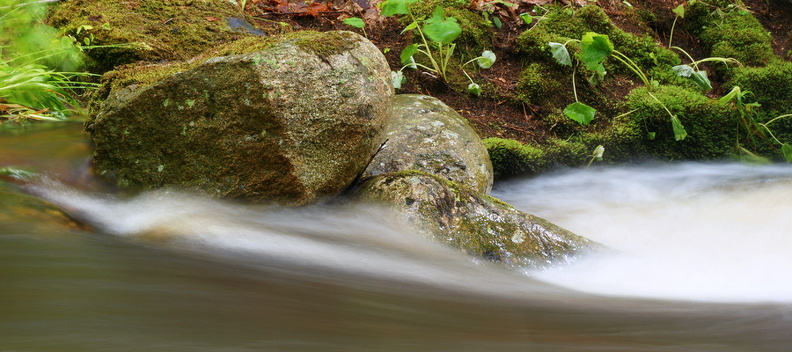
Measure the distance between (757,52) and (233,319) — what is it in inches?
253

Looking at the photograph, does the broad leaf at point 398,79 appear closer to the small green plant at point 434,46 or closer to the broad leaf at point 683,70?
the small green plant at point 434,46

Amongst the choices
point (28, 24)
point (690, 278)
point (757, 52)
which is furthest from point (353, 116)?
point (757, 52)

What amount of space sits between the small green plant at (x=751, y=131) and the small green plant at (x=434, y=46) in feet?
7.24

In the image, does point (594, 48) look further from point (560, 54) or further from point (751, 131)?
point (751, 131)

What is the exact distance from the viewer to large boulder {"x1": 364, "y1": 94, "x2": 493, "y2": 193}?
3666 millimetres

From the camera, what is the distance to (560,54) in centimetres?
486

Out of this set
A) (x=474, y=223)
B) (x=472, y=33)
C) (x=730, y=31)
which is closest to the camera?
(x=474, y=223)

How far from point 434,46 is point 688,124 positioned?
2365 millimetres

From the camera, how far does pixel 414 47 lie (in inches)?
182

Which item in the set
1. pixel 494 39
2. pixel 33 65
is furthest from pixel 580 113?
pixel 33 65

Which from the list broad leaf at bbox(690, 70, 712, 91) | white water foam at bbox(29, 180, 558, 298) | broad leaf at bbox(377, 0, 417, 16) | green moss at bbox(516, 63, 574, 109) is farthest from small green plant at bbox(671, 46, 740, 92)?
white water foam at bbox(29, 180, 558, 298)

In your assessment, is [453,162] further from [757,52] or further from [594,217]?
[757,52]

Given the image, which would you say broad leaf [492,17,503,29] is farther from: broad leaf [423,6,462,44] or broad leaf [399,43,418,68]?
broad leaf [423,6,462,44]

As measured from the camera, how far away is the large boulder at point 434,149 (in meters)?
3.67
